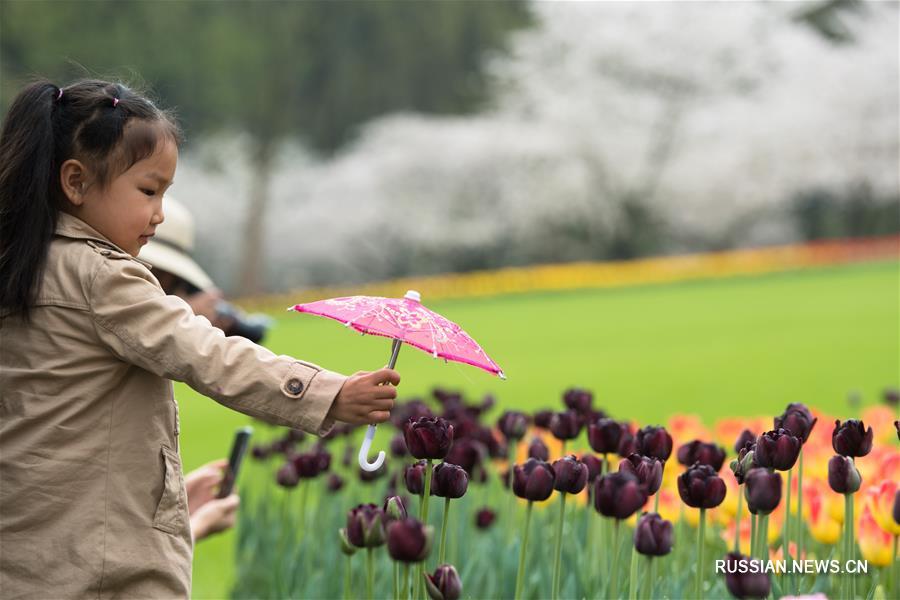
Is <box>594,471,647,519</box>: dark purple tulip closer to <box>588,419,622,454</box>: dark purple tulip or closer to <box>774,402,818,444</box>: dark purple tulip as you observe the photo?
<box>774,402,818,444</box>: dark purple tulip

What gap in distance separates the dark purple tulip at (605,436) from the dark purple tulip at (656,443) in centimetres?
16

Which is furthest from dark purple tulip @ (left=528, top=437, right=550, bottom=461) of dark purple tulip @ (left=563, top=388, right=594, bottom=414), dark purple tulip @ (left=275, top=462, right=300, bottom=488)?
dark purple tulip @ (left=275, top=462, right=300, bottom=488)

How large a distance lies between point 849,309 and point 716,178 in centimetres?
1326

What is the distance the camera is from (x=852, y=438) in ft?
6.71

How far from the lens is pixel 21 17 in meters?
20.6

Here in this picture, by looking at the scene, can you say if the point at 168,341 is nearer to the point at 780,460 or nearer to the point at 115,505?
the point at 115,505

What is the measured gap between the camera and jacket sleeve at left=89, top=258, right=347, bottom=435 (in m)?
1.78

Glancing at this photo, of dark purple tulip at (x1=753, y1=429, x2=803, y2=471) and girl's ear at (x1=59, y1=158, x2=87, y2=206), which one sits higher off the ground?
girl's ear at (x1=59, y1=158, x2=87, y2=206)

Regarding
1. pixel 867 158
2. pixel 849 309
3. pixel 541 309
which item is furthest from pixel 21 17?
pixel 867 158

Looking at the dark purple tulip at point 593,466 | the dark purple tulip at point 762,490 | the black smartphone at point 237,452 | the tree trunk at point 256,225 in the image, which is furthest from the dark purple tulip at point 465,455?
the tree trunk at point 256,225

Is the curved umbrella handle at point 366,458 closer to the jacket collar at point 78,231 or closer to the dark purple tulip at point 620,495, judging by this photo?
the dark purple tulip at point 620,495

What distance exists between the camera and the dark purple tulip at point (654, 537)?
1713mm

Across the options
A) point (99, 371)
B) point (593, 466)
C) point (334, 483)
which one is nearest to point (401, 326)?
point (99, 371)

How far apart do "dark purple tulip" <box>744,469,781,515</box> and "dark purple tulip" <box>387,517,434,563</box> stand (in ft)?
1.75
